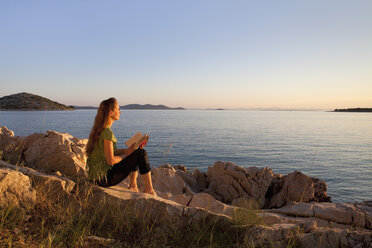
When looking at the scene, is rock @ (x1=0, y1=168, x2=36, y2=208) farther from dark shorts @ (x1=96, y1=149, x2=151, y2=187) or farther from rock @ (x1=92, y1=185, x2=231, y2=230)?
dark shorts @ (x1=96, y1=149, x2=151, y2=187)

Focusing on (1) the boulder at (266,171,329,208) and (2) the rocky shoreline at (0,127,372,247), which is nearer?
(2) the rocky shoreline at (0,127,372,247)

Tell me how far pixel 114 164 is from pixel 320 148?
35010 millimetres

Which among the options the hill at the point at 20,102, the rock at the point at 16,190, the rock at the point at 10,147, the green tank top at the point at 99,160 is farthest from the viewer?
the hill at the point at 20,102

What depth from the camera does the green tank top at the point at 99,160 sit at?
528 centimetres

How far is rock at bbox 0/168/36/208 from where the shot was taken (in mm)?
4109

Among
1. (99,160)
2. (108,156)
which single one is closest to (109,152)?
(108,156)

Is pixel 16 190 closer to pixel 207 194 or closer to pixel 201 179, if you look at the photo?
pixel 207 194

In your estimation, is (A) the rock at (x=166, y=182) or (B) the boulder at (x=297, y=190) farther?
(B) the boulder at (x=297, y=190)

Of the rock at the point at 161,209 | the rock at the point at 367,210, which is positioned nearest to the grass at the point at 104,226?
the rock at the point at 161,209

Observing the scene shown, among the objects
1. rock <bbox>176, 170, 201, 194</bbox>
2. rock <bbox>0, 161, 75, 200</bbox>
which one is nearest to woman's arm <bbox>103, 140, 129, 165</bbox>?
rock <bbox>0, 161, 75, 200</bbox>

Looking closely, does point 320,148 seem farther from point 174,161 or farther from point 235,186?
point 235,186

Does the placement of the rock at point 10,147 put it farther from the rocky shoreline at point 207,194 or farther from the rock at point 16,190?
the rock at point 16,190

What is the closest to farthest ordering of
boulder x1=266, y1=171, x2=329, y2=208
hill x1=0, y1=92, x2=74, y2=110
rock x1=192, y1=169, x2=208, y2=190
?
1. boulder x1=266, y1=171, x2=329, y2=208
2. rock x1=192, y1=169, x2=208, y2=190
3. hill x1=0, y1=92, x2=74, y2=110

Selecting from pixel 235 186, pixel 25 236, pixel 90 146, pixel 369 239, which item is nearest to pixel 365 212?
pixel 235 186
